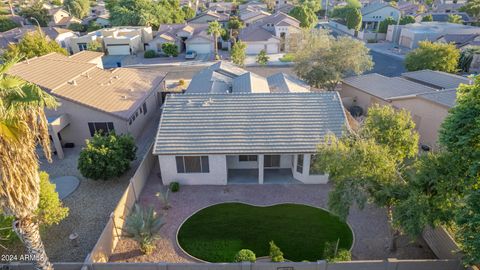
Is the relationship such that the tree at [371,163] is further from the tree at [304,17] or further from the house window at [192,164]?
the tree at [304,17]

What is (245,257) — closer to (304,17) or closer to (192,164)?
(192,164)

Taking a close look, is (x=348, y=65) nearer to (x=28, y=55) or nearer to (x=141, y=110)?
(x=141, y=110)

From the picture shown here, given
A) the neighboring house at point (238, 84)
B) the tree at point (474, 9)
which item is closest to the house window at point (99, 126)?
the neighboring house at point (238, 84)

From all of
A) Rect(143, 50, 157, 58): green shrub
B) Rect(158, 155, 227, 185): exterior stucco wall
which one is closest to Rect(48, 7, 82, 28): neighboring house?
Rect(143, 50, 157, 58): green shrub

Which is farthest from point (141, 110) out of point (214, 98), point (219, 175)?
point (219, 175)

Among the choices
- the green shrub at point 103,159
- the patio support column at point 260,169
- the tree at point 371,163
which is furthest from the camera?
the patio support column at point 260,169

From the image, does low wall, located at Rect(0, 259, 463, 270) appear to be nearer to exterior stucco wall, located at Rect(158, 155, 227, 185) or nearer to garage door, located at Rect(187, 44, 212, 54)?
exterior stucco wall, located at Rect(158, 155, 227, 185)

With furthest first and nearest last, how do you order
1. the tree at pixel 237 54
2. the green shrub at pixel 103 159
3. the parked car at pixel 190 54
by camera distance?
the parked car at pixel 190 54 → the tree at pixel 237 54 → the green shrub at pixel 103 159

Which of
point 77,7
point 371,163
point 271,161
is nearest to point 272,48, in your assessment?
point 271,161
